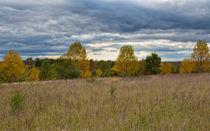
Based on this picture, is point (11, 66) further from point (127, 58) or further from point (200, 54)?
point (200, 54)

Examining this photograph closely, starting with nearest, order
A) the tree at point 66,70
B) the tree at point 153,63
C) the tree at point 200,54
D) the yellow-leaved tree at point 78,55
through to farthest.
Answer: the tree at point 66,70 < the yellow-leaved tree at point 78,55 < the tree at point 200,54 < the tree at point 153,63

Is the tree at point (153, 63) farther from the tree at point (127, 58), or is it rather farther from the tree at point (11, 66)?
the tree at point (11, 66)

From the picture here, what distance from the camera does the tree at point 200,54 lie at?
1410 inches

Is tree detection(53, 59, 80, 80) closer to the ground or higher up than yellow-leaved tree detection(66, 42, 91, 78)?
closer to the ground

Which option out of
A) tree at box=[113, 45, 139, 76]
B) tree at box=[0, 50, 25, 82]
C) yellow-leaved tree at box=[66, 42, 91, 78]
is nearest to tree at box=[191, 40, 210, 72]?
tree at box=[113, 45, 139, 76]

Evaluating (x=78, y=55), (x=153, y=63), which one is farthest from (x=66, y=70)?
(x=153, y=63)

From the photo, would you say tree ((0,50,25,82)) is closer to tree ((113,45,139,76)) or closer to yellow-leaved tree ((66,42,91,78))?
yellow-leaved tree ((66,42,91,78))

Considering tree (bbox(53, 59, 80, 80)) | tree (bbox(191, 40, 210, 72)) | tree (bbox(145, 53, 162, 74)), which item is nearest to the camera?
tree (bbox(53, 59, 80, 80))

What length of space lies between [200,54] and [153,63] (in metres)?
18.6

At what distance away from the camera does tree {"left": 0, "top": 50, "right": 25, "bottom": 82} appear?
125 ft

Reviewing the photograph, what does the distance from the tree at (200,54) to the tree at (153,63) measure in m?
16.6

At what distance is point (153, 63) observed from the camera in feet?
178

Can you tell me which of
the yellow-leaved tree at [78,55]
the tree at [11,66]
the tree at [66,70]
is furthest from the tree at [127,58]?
the tree at [11,66]

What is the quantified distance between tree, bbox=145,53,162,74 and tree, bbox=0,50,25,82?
1528 inches
